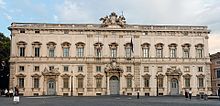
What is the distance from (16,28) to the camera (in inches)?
2515

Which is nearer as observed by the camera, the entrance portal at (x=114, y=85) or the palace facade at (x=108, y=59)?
the palace facade at (x=108, y=59)

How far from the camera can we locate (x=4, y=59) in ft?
234

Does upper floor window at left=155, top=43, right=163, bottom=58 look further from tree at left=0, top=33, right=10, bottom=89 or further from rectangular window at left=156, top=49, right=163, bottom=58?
tree at left=0, top=33, right=10, bottom=89

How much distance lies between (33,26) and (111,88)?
1898 cm

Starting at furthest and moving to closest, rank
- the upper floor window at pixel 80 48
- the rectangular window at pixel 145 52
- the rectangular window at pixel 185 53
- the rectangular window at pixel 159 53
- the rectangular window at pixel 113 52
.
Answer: the rectangular window at pixel 185 53 → the rectangular window at pixel 159 53 → the rectangular window at pixel 145 52 → the rectangular window at pixel 113 52 → the upper floor window at pixel 80 48

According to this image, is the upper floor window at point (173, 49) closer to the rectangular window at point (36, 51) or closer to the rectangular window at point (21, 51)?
the rectangular window at point (36, 51)

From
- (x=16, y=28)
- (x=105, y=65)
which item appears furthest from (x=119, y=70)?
(x=16, y=28)

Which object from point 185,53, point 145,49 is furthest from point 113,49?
point 185,53

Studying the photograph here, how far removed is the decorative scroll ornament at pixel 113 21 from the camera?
2618 inches

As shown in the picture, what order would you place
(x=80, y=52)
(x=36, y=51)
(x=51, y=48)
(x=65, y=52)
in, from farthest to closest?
(x=80, y=52)
(x=65, y=52)
(x=51, y=48)
(x=36, y=51)

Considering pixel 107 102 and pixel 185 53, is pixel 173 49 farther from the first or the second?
pixel 107 102

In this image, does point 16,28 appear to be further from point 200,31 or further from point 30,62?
point 200,31

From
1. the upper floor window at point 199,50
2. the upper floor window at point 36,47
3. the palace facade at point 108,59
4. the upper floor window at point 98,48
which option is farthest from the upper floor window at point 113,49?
the upper floor window at point 199,50

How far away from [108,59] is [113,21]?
7.63 metres
